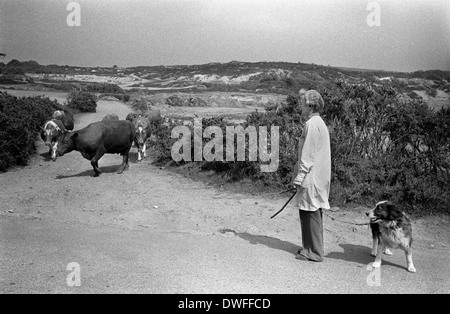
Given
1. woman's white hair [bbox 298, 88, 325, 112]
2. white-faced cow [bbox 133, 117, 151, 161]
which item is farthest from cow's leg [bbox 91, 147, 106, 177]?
woman's white hair [bbox 298, 88, 325, 112]

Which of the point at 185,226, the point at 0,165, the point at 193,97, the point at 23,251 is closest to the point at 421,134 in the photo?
the point at 185,226

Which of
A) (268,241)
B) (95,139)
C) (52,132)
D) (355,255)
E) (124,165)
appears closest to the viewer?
(355,255)

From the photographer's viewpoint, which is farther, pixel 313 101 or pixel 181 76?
pixel 181 76

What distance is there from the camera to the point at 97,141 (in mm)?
12484

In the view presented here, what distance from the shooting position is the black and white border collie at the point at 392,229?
5.83 m

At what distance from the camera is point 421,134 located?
1011 centimetres

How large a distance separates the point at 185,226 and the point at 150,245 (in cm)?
160

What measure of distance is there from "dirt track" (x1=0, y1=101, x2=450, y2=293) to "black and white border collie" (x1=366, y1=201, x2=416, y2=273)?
0.96 ft

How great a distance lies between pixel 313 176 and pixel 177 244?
237 cm

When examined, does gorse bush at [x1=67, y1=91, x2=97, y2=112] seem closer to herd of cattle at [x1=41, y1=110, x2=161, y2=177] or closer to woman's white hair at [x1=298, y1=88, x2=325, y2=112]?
herd of cattle at [x1=41, y1=110, x2=161, y2=177]

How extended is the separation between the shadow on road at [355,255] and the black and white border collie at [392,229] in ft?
1.35

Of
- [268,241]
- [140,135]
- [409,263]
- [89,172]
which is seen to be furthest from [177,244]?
[140,135]

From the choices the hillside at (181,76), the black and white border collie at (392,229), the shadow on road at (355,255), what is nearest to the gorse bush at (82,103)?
the hillside at (181,76)

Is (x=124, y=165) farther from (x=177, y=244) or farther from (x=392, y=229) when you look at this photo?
(x=392, y=229)
